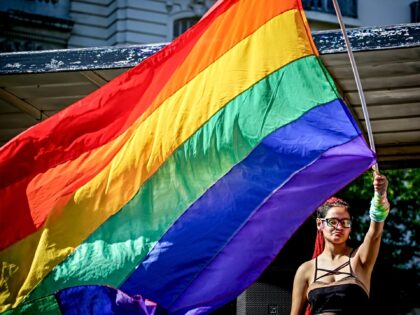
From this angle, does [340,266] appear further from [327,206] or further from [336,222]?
[327,206]

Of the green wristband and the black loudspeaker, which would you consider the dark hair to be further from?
the black loudspeaker

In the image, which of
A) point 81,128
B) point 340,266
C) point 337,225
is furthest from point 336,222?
point 81,128

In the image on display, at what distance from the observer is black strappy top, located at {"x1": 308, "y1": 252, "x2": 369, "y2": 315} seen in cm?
499

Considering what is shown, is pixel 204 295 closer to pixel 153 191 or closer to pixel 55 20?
pixel 153 191

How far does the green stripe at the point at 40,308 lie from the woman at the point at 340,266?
149 centimetres

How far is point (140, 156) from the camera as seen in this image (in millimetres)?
5527

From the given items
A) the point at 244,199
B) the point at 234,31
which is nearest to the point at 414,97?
the point at 234,31

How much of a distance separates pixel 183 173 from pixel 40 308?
1.21 metres

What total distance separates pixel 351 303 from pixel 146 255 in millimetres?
1242

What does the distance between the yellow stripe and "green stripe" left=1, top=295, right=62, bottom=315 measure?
0.05m

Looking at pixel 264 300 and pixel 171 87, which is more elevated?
pixel 171 87

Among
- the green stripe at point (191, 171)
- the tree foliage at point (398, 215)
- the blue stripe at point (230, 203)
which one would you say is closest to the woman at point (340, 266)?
the blue stripe at point (230, 203)

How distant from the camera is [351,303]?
498 cm

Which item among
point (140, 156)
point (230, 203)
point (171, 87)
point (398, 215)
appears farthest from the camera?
point (398, 215)
